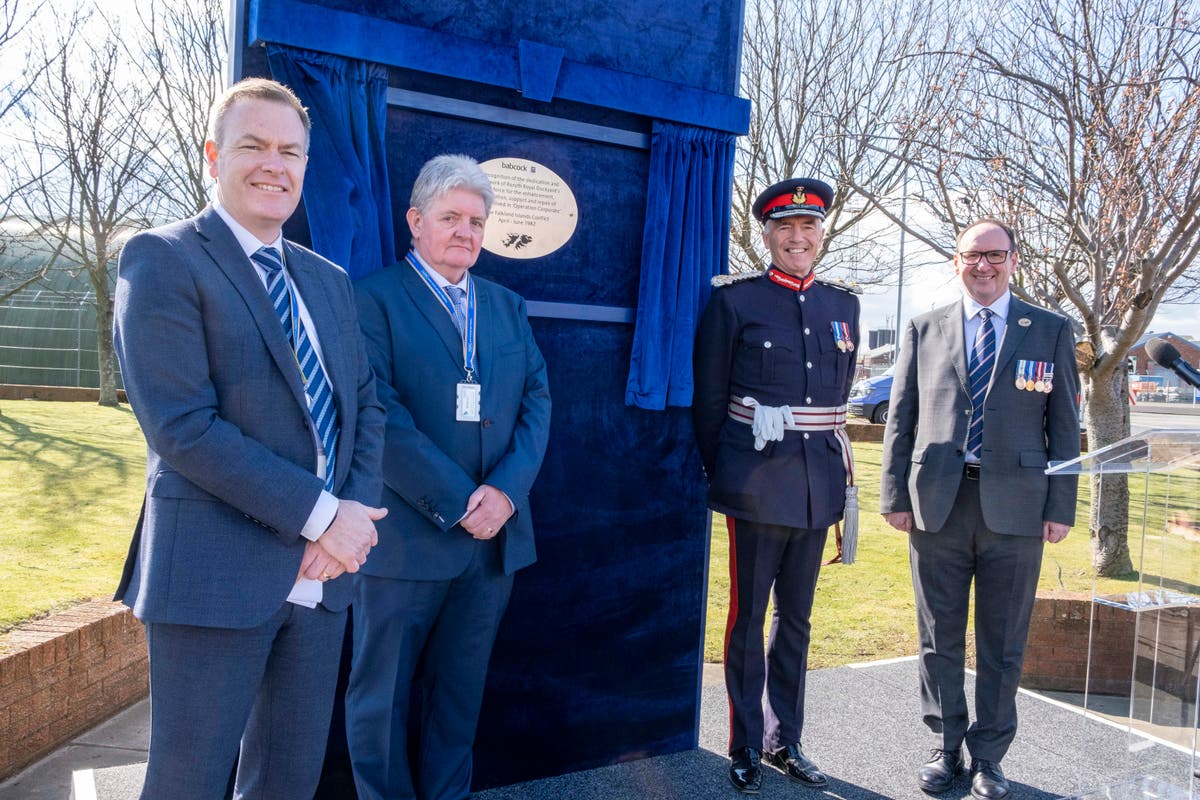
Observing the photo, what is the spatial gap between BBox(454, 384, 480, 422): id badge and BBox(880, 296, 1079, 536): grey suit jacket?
5.15ft

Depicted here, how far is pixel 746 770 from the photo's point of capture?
2.97m

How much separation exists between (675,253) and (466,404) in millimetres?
1037

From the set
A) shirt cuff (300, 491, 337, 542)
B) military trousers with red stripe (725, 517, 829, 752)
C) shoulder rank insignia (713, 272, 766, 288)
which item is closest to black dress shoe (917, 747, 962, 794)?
military trousers with red stripe (725, 517, 829, 752)

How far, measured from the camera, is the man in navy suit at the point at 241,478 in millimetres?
1631

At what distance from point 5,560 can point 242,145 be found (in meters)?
Result: 4.21

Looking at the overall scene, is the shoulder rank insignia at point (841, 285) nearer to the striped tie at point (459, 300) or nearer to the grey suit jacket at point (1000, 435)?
the grey suit jacket at point (1000, 435)

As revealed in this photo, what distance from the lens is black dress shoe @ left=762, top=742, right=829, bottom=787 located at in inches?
119

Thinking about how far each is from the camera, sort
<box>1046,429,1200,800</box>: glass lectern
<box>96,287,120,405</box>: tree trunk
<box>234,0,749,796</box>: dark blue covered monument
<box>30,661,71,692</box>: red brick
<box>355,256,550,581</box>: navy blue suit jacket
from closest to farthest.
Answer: <box>1046,429,1200,800</box>: glass lectern → <box>355,256,550,581</box>: navy blue suit jacket → <box>234,0,749,796</box>: dark blue covered monument → <box>30,661,71,692</box>: red brick → <box>96,287,120,405</box>: tree trunk

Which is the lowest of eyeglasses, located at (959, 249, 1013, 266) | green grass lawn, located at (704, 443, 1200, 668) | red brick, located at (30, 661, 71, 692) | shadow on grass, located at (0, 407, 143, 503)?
green grass lawn, located at (704, 443, 1200, 668)

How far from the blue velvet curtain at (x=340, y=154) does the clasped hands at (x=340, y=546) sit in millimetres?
932

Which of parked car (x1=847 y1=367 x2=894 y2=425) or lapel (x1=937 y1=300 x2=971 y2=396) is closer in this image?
lapel (x1=937 y1=300 x2=971 y2=396)

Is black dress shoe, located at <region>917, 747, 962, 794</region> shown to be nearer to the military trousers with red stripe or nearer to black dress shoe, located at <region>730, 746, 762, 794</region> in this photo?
the military trousers with red stripe

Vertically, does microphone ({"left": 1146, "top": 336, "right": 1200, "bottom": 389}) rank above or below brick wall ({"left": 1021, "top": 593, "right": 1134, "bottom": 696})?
above

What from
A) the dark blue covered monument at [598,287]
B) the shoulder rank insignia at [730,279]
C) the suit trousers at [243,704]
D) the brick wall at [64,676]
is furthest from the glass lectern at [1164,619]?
the brick wall at [64,676]
